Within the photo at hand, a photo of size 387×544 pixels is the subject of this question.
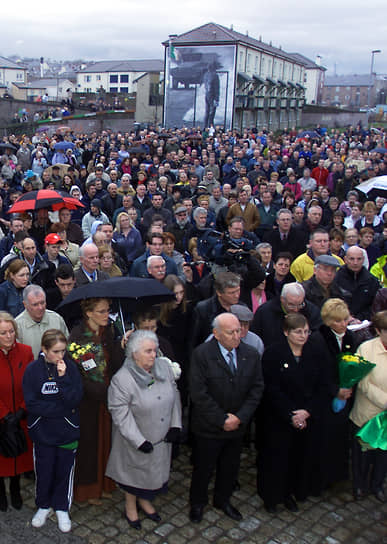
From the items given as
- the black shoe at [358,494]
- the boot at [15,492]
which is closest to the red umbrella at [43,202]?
the boot at [15,492]

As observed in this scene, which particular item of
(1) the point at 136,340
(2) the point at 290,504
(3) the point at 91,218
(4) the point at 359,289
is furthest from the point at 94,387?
(3) the point at 91,218

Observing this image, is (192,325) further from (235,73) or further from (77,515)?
(235,73)

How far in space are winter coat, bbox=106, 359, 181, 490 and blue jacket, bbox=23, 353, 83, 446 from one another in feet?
Result: 0.99

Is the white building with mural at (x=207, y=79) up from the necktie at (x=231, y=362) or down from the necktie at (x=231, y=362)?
up

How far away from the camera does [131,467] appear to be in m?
4.07

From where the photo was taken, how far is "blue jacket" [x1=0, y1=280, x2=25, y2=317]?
5137mm

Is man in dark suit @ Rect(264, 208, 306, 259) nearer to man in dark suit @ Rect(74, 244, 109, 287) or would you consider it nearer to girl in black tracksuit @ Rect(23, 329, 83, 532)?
man in dark suit @ Rect(74, 244, 109, 287)

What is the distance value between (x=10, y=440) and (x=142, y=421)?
1.10m

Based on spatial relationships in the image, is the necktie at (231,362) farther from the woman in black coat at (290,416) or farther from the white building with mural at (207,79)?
the white building with mural at (207,79)

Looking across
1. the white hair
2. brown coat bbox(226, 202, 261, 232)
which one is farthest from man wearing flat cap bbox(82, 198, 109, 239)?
the white hair

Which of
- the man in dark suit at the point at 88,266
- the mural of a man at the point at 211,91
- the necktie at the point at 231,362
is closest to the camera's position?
the necktie at the point at 231,362

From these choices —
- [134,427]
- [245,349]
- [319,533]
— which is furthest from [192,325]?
[319,533]

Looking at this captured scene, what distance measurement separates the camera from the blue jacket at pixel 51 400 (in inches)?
154

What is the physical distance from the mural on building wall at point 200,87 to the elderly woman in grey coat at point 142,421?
141ft
